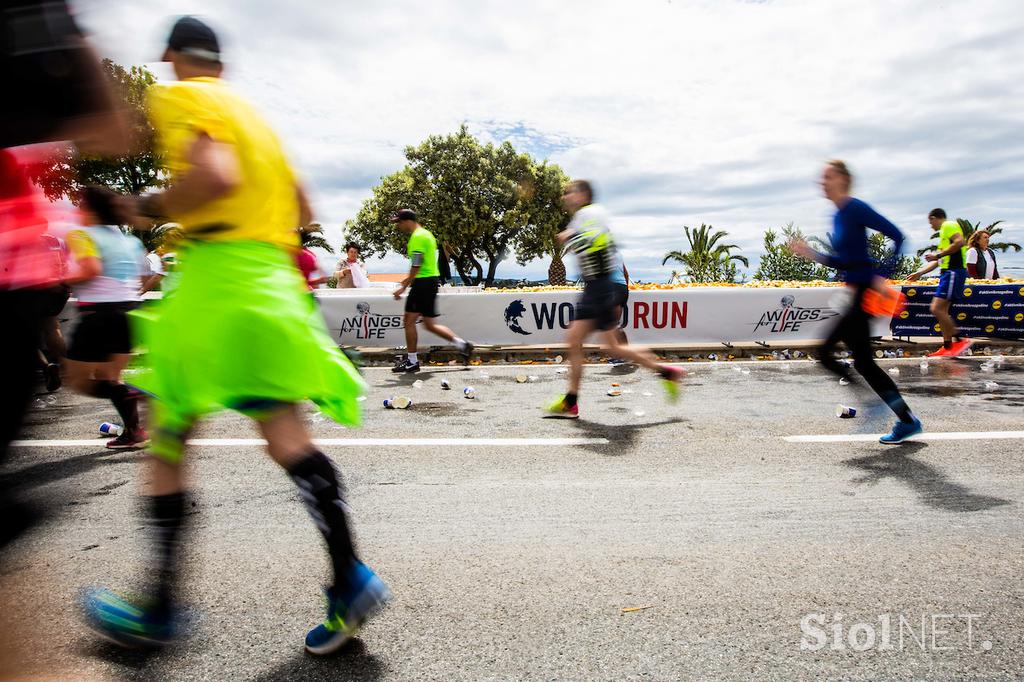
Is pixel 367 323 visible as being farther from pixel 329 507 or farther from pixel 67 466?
pixel 329 507

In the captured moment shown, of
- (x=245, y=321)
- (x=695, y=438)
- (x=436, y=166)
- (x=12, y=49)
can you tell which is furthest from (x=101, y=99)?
(x=436, y=166)

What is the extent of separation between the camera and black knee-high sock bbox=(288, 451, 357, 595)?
1901mm

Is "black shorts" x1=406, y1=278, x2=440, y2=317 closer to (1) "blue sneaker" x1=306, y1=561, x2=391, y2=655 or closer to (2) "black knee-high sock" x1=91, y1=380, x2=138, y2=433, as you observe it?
(2) "black knee-high sock" x1=91, y1=380, x2=138, y2=433

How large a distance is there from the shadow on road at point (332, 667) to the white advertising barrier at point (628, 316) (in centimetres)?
829

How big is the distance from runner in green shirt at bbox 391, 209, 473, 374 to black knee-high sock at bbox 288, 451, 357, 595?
6.36 m

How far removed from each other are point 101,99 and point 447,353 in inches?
347

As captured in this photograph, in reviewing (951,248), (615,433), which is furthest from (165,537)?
(951,248)

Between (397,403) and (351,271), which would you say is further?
(351,271)

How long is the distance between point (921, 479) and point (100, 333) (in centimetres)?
511

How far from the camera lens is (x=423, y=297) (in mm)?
8477

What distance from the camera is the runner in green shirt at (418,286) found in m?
8.30

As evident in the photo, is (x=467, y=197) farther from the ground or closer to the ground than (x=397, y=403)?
farther from the ground

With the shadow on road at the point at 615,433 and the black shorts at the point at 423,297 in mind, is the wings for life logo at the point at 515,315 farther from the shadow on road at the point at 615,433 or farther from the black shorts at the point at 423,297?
the shadow on road at the point at 615,433

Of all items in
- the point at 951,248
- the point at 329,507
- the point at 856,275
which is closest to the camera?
the point at 329,507
